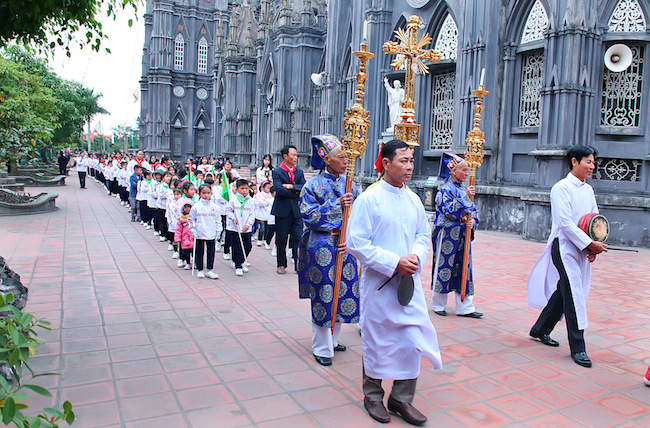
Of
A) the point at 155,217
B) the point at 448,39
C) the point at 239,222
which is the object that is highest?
the point at 448,39

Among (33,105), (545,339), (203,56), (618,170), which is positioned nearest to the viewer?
(545,339)

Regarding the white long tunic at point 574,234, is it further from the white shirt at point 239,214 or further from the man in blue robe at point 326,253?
the white shirt at point 239,214

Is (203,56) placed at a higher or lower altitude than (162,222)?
higher

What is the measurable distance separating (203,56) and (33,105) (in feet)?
83.6

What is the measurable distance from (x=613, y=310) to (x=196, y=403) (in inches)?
213

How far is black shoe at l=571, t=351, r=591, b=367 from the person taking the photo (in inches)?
185

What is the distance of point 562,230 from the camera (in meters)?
4.93

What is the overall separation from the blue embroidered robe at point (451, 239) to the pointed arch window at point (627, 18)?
8525 millimetres

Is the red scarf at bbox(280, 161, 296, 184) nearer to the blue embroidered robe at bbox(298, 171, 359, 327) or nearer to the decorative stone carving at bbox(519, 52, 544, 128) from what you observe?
the blue embroidered robe at bbox(298, 171, 359, 327)

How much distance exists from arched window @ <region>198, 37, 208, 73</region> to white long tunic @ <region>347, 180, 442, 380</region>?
4668 cm

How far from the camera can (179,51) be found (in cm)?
4622

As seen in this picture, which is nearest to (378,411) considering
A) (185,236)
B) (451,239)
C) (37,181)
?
(451,239)

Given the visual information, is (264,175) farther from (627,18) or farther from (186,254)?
(627,18)

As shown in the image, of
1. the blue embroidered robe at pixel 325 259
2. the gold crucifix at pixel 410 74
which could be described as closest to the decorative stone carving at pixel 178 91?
the gold crucifix at pixel 410 74
